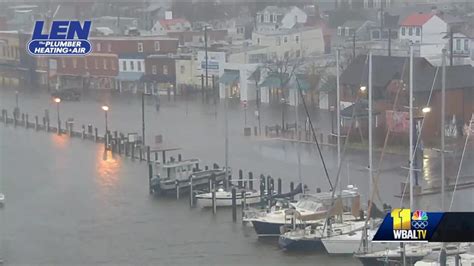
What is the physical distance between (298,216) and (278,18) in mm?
6124

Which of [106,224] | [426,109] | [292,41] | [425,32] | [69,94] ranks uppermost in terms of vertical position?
[425,32]

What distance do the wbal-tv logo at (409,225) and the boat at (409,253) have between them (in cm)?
60

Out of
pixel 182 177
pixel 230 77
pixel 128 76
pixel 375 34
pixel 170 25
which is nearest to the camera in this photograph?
Result: pixel 182 177

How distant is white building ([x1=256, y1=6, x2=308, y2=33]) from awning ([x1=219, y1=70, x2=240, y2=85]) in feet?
3.74

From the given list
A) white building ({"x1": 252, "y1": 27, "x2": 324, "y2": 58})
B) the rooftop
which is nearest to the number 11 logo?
the rooftop

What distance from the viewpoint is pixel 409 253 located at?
13.0 ft

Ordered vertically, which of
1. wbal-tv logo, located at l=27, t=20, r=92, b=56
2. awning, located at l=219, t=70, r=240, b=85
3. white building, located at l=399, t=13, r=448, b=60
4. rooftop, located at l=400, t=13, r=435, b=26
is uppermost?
wbal-tv logo, located at l=27, t=20, r=92, b=56

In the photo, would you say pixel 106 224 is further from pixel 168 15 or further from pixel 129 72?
pixel 168 15

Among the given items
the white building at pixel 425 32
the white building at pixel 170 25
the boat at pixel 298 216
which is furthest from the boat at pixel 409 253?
the white building at pixel 170 25

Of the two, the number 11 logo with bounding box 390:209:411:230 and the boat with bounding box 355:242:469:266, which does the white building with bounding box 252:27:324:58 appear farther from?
the number 11 logo with bounding box 390:209:411:230

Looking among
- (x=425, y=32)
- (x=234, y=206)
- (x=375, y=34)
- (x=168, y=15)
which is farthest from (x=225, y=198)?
(x=168, y=15)

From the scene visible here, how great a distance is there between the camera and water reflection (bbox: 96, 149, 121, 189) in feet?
19.6

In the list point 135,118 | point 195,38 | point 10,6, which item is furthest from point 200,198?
point 195,38

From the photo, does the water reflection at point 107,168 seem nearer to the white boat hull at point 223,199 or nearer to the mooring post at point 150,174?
the mooring post at point 150,174
